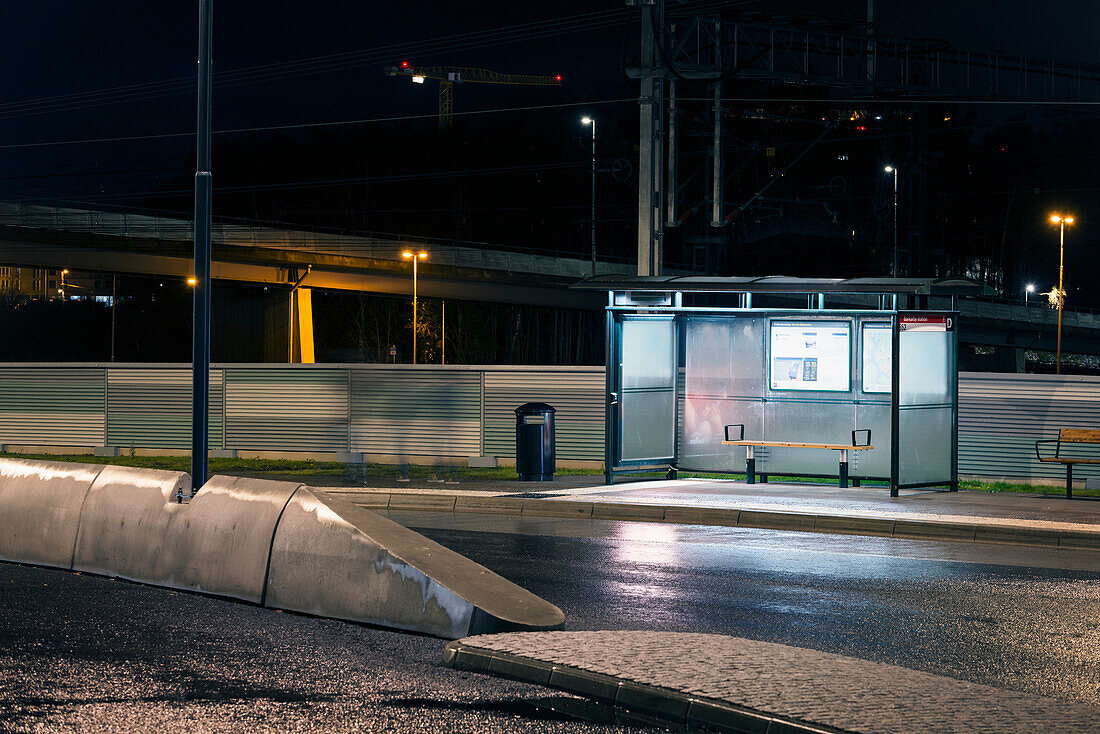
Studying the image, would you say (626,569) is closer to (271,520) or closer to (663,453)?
(271,520)

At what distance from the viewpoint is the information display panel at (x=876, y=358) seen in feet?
59.2

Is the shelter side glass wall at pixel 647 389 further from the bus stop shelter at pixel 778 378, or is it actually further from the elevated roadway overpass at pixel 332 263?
the elevated roadway overpass at pixel 332 263

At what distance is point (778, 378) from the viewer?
19031 millimetres

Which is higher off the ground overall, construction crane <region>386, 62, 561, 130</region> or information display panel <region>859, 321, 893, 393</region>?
construction crane <region>386, 62, 561, 130</region>

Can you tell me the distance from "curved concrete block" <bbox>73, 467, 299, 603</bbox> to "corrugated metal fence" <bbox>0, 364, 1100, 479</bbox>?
38.7ft

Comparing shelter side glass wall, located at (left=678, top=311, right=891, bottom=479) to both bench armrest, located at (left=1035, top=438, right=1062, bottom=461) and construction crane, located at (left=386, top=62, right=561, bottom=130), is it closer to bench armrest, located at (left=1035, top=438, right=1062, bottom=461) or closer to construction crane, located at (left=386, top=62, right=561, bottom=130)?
bench armrest, located at (left=1035, top=438, right=1062, bottom=461)

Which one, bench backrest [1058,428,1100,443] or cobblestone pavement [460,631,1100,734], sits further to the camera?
bench backrest [1058,428,1100,443]

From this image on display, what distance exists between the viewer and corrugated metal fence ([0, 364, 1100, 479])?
18.8m

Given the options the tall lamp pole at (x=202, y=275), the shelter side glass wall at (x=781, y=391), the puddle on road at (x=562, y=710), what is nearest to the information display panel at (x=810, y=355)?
the shelter side glass wall at (x=781, y=391)

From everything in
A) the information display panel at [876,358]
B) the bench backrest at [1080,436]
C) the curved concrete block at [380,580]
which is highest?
the information display panel at [876,358]

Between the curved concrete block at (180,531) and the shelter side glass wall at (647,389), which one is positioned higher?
the shelter side glass wall at (647,389)

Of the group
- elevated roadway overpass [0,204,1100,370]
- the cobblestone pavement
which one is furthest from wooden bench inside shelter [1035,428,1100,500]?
elevated roadway overpass [0,204,1100,370]

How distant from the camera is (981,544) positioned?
43.1 ft

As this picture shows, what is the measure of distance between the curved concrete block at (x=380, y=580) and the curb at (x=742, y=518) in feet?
20.2
